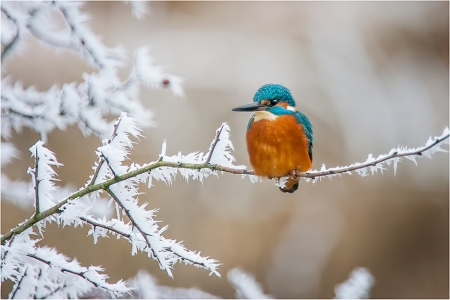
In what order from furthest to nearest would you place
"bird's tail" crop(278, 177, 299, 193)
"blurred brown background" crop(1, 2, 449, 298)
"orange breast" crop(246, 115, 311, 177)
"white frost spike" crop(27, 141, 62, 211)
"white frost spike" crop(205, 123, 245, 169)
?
"blurred brown background" crop(1, 2, 449, 298)
"bird's tail" crop(278, 177, 299, 193)
"orange breast" crop(246, 115, 311, 177)
"white frost spike" crop(205, 123, 245, 169)
"white frost spike" crop(27, 141, 62, 211)

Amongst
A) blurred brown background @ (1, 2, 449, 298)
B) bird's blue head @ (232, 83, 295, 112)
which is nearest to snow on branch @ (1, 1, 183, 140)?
bird's blue head @ (232, 83, 295, 112)

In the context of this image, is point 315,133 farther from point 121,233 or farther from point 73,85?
point 121,233

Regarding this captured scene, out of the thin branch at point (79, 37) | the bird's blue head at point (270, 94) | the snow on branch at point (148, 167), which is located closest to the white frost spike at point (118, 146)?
the snow on branch at point (148, 167)

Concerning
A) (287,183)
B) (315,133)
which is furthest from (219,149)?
(315,133)

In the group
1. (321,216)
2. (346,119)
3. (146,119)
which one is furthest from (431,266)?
(146,119)

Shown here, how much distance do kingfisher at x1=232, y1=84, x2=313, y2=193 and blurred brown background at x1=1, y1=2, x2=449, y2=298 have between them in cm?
266

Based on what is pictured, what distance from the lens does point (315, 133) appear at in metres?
5.22

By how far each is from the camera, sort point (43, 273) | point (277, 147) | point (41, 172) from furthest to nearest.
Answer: point (277, 147) → point (43, 273) → point (41, 172)

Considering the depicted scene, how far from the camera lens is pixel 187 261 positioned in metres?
1.06

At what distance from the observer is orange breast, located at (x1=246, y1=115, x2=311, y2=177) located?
6.20 ft

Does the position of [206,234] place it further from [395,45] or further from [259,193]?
[395,45]

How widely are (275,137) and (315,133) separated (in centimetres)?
337

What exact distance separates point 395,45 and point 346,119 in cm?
114

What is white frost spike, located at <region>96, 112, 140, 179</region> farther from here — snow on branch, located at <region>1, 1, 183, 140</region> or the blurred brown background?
the blurred brown background
